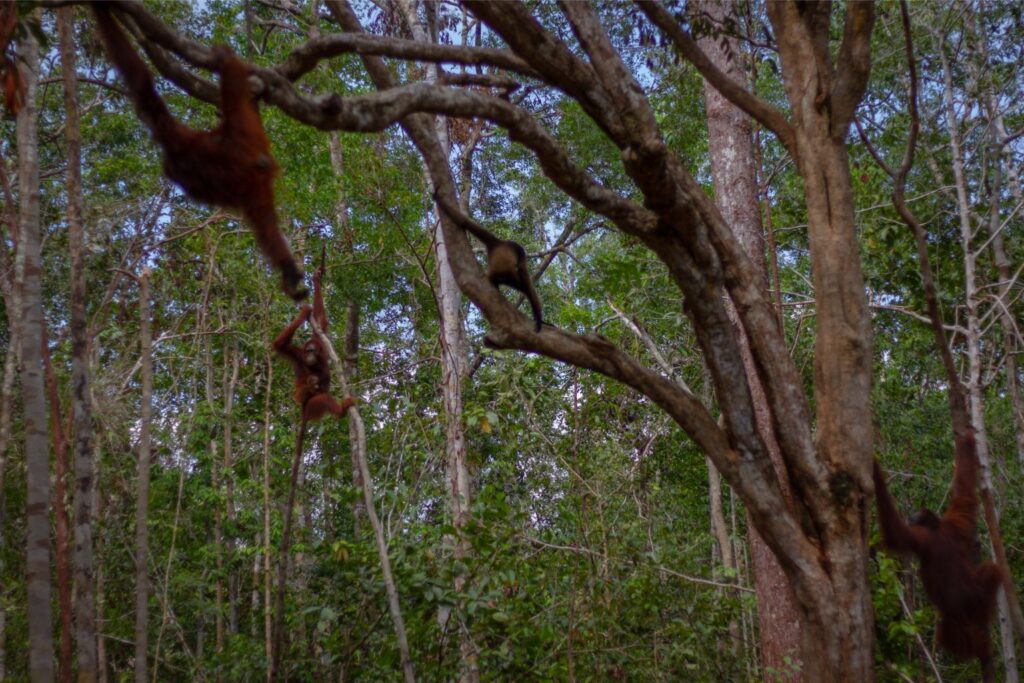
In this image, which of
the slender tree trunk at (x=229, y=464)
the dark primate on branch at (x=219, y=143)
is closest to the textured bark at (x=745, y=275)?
the dark primate on branch at (x=219, y=143)

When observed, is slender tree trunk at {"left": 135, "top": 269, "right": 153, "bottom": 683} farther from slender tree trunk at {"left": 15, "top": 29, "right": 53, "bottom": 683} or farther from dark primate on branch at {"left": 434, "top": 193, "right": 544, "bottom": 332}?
dark primate on branch at {"left": 434, "top": 193, "right": 544, "bottom": 332}

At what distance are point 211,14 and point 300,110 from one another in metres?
12.3

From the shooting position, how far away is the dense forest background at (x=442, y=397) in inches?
229

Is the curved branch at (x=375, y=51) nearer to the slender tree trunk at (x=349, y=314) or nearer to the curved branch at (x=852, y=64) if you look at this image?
the curved branch at (x=852, y=64)

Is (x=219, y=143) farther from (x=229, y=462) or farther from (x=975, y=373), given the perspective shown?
(x=229, y=462)

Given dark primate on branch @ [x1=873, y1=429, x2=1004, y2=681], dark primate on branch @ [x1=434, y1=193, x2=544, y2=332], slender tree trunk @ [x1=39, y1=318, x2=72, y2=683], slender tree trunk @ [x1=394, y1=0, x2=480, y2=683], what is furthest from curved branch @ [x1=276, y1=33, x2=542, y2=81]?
dark primate on branch @ [x1=873, y1=429, x2=1004, y2=681]

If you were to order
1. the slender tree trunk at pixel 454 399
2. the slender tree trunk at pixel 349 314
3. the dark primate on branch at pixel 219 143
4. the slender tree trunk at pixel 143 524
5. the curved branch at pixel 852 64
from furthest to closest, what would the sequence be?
the slender tree trunk at pixel 349 314
the slender tree trunk at pixel 454 399
the slender tree trunk at pixel 143 524
the curved branch at pixel 852 64
the dark primate on branch at pixel 219 143

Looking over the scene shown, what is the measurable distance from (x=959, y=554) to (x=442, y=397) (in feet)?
18.3

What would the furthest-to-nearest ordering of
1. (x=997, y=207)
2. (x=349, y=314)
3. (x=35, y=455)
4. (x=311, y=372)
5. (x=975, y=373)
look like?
(x=349, y=314)
(x=997, y=207)
(x=975, y=373)
(x=311, y=372)
(x=35, y=455)

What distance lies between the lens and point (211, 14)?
13.2 meters

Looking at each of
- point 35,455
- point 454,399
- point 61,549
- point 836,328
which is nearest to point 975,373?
point 836,328

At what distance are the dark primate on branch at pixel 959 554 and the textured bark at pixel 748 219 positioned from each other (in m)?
0.82

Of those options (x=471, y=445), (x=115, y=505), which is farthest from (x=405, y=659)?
(x=115, y=505)

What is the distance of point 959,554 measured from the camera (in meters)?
4.88
